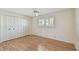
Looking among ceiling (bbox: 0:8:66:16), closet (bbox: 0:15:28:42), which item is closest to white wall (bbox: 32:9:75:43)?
ceiling (bbox: 0:8:66:16)

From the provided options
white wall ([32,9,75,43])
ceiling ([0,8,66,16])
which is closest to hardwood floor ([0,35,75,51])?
white wall ([32,9,75,43])

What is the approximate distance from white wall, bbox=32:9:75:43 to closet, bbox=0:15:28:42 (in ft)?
0.66

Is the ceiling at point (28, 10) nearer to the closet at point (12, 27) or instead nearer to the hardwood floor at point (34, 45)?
the closet at point (12, 27)

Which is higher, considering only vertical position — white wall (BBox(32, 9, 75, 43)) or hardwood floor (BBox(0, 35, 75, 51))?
white wall (BBox(32, 9, 75, 43))

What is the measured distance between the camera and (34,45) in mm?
1438

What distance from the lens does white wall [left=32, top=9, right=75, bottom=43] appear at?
1.38 m

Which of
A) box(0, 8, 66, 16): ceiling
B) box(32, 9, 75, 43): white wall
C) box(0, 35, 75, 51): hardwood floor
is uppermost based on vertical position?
box(0, 8, 66, 16): ceiling

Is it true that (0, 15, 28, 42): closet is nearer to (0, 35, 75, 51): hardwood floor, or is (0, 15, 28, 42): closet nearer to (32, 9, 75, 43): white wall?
(0, 35, 75, 51): hardwood floor

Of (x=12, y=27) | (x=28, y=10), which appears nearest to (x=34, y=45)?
(x=12, y=27)

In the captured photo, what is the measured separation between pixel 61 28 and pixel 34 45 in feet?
2.01

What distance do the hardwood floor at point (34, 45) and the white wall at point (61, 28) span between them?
9 centimetres

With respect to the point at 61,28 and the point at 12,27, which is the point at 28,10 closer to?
the point at 12,27

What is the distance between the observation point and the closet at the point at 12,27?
1399 mm
